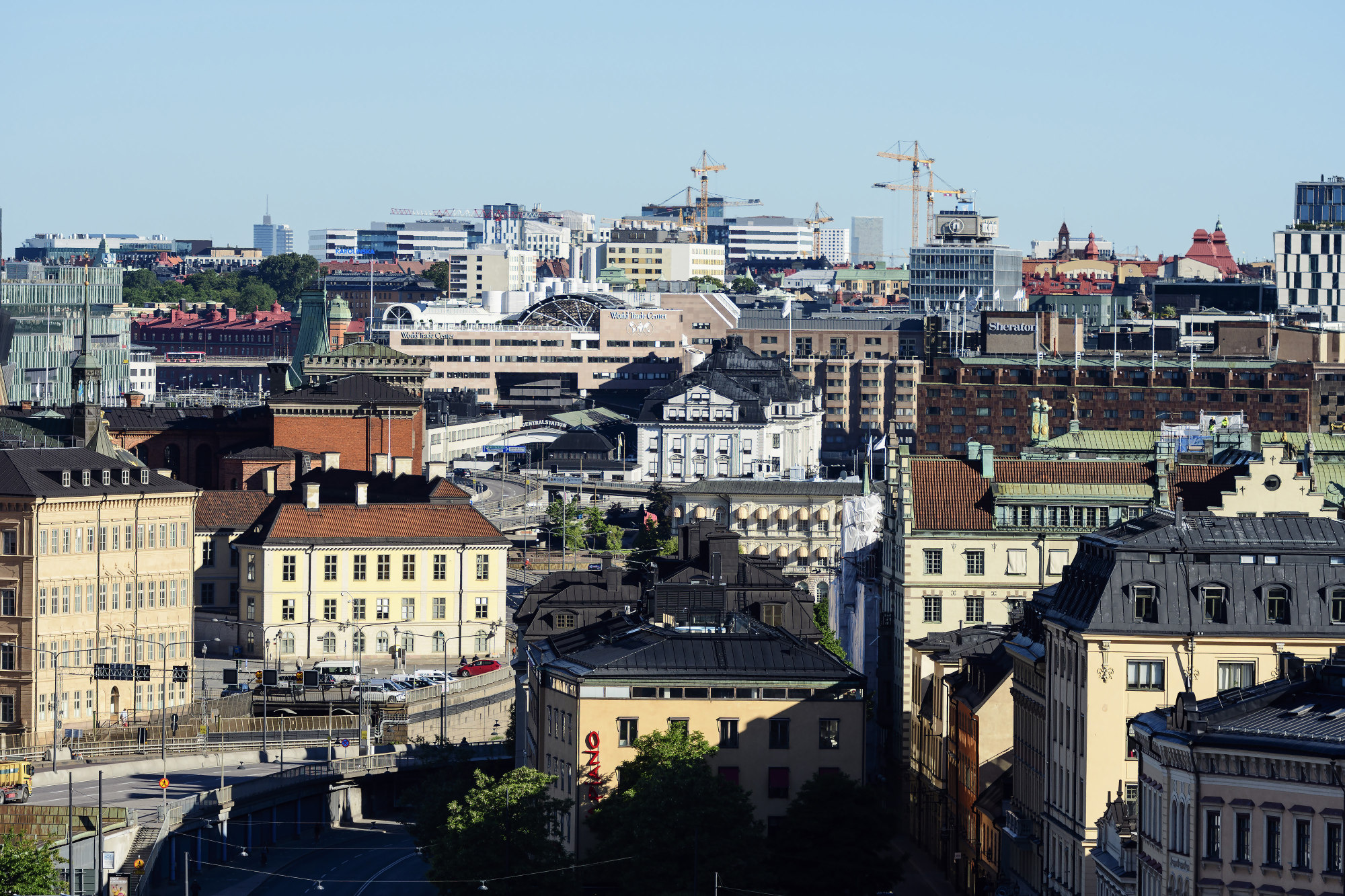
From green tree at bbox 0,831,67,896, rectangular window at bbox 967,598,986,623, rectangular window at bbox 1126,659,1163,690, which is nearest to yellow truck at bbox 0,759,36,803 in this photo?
green tree at bbox 0,831,67,896

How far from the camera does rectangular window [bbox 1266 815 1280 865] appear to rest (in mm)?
77125

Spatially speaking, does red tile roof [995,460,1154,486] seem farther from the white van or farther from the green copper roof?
the white van

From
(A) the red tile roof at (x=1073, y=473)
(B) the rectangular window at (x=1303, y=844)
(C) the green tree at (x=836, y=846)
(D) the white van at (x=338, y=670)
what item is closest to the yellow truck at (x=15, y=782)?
(D) the white van at (x=338, y=670)

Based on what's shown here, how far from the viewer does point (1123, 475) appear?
449 ft

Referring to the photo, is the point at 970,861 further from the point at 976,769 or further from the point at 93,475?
the point at 93,475

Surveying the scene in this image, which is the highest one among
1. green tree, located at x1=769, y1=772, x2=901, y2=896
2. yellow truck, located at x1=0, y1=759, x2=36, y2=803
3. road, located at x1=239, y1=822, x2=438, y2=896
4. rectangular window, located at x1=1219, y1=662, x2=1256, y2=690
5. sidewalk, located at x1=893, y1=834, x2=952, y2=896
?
rectangular window, located at x1=1219, y1=662, x2=1256, y2=690

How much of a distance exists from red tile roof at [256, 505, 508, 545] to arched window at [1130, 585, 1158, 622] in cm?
8995

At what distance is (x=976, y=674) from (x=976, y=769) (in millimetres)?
4519

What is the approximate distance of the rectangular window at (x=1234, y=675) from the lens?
3757 inches

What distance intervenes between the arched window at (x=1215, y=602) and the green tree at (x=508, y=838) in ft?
80.4

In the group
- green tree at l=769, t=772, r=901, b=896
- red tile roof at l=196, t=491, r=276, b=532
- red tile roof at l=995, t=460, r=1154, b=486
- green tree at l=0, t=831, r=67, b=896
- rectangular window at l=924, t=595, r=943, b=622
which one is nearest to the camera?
green tree at l=769, t=772, r=901, b=896

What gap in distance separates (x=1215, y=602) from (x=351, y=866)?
48191 mm

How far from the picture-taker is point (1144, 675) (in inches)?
3738

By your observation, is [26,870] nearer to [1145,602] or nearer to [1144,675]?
[1144,675]
